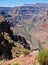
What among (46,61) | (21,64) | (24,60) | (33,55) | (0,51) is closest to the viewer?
(46,61)

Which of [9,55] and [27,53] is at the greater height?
[27,53]

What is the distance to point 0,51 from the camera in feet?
273

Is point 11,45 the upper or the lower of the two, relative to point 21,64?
lower

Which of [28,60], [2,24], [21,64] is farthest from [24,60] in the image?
[2,24]

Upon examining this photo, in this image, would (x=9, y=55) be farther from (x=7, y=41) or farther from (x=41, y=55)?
(x=41, y=55)

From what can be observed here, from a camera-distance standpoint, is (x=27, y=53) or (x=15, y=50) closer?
(x=27, y=53)

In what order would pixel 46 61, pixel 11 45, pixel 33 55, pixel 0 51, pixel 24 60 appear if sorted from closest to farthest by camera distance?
pixel 46 61
pixel 24 60
pixel 33 55
pixel 0 51
pixel 11 45

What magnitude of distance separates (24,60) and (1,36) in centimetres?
6239

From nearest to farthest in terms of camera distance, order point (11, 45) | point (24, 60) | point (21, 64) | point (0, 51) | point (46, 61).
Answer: point (46, 61), point (21, 64), point (24, 60), point (0, 51), point (11, 45)

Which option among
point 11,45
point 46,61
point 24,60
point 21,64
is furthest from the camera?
point 11,45

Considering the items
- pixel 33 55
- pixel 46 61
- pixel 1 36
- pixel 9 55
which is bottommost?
pixel 9 55

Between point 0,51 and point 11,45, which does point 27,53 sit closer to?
point 0,51

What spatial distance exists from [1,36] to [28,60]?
62391mm

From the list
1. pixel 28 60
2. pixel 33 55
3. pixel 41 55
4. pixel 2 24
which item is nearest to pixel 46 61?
pixel 41 55
